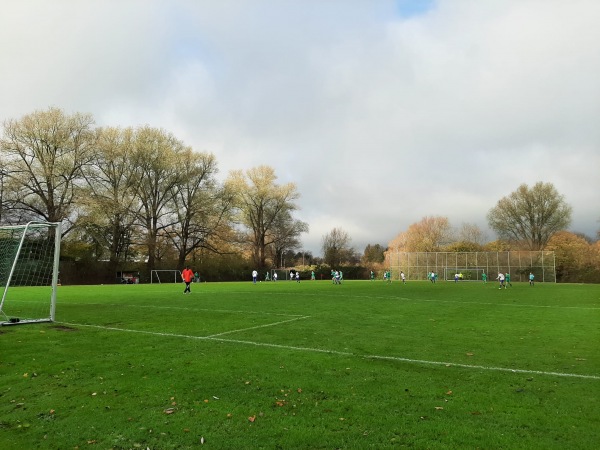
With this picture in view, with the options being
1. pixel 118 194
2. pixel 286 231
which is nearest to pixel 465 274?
pixel 286 231

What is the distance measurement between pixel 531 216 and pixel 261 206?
4476cm

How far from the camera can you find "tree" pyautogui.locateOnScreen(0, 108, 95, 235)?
150 ft

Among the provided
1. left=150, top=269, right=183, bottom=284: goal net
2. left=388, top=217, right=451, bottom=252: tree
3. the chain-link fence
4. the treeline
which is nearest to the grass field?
the treeline

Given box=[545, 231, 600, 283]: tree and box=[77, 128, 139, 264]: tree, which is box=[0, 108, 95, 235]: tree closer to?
box=[77, 128, 139, 264]: tree

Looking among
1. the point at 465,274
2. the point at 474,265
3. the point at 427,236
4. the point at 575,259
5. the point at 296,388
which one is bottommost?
the point at 296,388

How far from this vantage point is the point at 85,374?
281 inches

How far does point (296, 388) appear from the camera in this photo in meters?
6.30

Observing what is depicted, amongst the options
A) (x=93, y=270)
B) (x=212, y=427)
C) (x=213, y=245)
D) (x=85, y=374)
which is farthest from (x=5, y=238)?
(x=213, y=245)

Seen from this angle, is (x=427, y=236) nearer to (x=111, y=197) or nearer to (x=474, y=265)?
(x=474, y=265)

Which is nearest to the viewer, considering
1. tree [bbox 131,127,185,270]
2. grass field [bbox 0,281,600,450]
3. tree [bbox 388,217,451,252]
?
grass field [bbox 0,281,600,450]

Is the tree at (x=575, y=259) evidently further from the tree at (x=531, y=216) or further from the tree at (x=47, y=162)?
the tree at (x=47, y=162)

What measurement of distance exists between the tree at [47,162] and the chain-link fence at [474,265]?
4529cm

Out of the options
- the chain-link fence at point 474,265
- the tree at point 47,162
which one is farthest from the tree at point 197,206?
the chain-link fence at point 474,265

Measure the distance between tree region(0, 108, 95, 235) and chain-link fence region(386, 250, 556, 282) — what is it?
1783 inches
